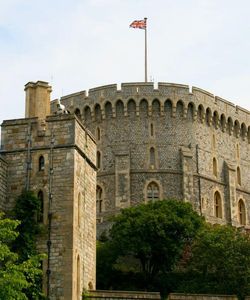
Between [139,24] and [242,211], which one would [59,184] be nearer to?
[139,24]

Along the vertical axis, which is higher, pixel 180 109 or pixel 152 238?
pixel 180 109

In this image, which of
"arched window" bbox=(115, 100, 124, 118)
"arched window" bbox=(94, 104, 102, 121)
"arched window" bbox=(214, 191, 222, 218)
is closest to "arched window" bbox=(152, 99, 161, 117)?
"arched window" bbox=(115, 100, 124, 118)

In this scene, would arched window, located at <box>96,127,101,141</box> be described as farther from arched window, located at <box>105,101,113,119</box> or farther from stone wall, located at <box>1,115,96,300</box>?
stone wall, located at <box>1,115,96,300</box>

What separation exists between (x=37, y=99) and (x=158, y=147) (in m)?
27.9

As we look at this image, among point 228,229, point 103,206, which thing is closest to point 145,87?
point 103,206

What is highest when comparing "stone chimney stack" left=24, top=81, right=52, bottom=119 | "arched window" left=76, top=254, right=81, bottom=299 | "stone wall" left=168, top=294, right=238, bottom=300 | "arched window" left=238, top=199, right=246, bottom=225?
"arched window" left=238, top=199, right=246, bottom=225

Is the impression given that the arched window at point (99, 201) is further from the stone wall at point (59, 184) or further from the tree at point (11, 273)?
the tree at point (11, 273)

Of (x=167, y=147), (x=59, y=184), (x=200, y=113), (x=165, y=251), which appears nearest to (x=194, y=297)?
(x=59, y=184)

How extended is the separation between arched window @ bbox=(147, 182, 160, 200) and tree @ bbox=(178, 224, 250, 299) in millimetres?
12552

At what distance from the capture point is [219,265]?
139 feet

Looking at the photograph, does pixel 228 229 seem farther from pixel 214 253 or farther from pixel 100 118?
pixel 100 118

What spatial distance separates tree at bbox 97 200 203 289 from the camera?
45.7 m

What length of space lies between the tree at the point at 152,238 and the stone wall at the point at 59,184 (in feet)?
50.0

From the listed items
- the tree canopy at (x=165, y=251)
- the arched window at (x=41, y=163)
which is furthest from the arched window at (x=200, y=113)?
the arched window at (x=41, y=163)
